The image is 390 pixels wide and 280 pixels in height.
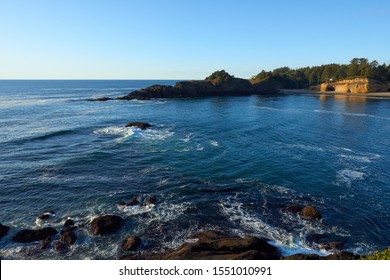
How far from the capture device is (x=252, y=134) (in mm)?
58375

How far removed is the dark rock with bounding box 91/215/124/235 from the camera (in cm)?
2433

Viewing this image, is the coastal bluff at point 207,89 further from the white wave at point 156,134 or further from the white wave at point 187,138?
the white wave at point 187,138

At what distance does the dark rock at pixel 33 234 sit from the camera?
23.5 meters

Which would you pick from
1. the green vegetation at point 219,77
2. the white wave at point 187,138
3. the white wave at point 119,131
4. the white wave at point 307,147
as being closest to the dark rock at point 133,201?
the white wave at point 187,138

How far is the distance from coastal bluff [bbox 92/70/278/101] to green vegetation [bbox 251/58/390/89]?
10.6 meters

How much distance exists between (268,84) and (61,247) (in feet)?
517

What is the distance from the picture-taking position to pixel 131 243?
22.3 meters

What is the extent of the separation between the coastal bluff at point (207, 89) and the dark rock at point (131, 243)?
367 feet

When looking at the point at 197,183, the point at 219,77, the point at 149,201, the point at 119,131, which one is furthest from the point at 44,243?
the point at 219,77

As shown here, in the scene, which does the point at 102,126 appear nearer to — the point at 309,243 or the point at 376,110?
the point at 309,243

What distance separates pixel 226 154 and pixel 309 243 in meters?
22.5

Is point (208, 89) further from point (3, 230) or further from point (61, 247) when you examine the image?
point (61, 247)

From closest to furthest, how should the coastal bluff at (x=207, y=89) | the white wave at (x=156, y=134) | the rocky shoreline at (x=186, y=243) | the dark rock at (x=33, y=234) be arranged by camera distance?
the rocky shoreline at (x=186, y=243) < the dark rock at (x=33, y=234) < the white wave at (x=156, y=134) < the coastal bluff at (x=207, y=89)

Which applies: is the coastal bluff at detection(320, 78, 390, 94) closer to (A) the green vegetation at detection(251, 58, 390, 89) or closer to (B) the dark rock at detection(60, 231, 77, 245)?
(A) the green vegetation at detection(251, 58, 390, 89)
